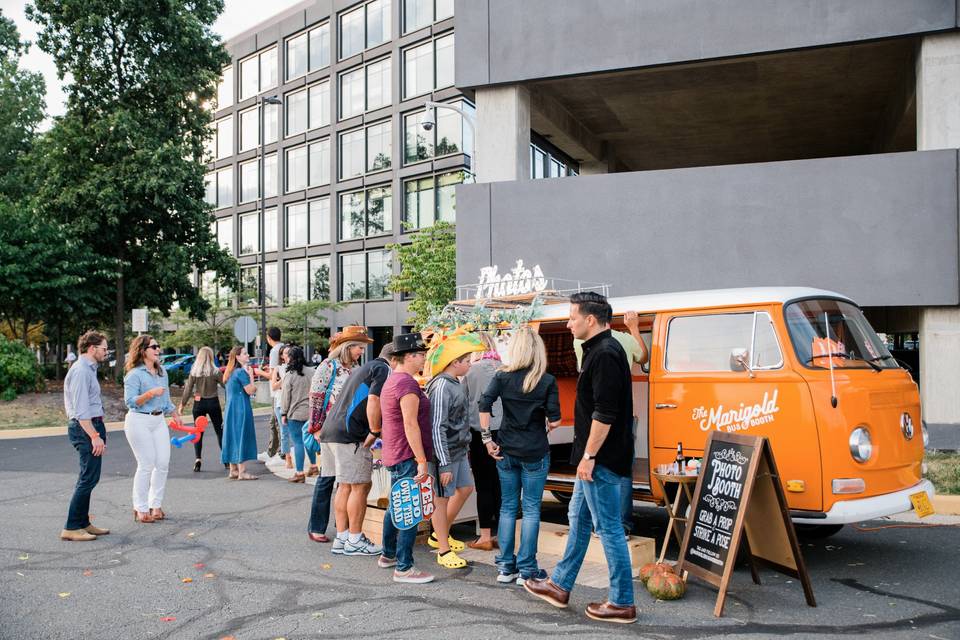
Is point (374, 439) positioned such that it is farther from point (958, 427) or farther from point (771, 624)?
point (958, 427)

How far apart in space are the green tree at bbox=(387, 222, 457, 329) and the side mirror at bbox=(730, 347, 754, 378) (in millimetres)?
20960

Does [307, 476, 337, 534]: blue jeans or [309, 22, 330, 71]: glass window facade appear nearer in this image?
[307, 476, 337, 534]: blue jeans

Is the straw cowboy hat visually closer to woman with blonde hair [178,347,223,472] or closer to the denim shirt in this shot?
the denim shirt

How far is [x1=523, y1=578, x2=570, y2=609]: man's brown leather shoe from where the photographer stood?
5480 millimetres

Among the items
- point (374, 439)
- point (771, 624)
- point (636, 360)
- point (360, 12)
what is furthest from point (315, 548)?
point (360, 12)

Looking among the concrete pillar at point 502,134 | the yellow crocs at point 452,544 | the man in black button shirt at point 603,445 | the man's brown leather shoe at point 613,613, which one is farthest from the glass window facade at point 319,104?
the man's brown leather shoe at point 613,613

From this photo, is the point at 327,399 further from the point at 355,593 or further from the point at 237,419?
the point at 237,419

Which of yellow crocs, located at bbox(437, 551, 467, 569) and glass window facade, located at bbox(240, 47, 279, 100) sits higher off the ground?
glass window facade, located at bbox(240, 47, 279, 100)

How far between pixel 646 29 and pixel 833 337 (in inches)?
353

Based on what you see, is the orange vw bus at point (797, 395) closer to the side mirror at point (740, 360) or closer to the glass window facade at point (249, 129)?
the side mirror at point (740, 360)

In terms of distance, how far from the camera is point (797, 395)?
613 centimetres

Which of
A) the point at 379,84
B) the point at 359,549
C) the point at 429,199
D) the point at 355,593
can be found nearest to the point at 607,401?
the point at 355,593

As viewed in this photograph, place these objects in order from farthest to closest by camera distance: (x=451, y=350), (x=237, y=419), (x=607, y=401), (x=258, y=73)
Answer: (x=258, y=73), (x=237, y=419), (x=451, y=350), (x=607, y=401)

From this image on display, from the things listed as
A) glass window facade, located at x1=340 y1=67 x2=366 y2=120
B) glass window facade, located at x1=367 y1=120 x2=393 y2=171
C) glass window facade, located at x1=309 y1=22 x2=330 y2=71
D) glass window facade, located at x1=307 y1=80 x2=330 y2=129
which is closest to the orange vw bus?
glass window facade, located at x1=367 y1=120 x2=393 y2=171
